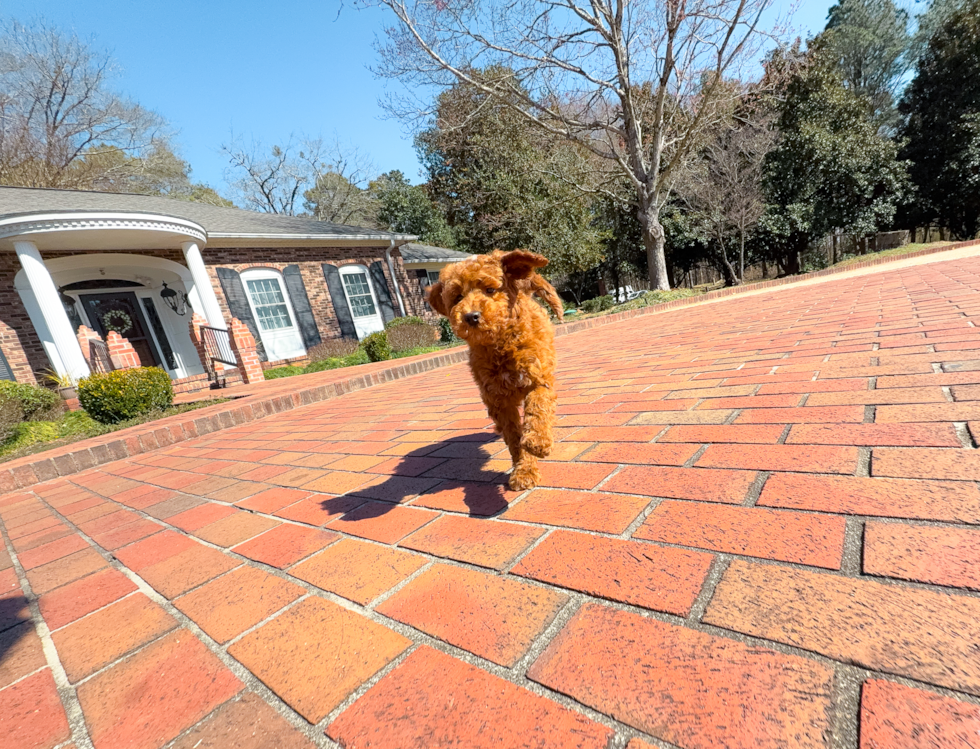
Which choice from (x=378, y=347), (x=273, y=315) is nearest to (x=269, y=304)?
(x=273, y=315)

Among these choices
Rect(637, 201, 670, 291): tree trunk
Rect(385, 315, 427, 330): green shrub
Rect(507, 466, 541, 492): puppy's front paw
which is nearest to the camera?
Rect(507, 466, 541, 492): puppy's front paw

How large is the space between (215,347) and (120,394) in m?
4.12

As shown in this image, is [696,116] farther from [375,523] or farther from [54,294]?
[54,294]

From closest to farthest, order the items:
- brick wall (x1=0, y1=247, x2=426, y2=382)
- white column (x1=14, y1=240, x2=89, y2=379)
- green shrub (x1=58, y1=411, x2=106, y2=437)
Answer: green shrub (x1=58, y1=411, x2=106, y2=437)
white column (x1=14, y1=240, x2=89, y2=379)
brick wall (x1=0, y1=247, x2=426, y2=382)

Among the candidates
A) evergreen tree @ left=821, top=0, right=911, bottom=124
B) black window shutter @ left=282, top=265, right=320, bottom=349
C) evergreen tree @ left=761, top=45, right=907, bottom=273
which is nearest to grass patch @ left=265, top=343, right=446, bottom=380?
black window shutter @ left=282, top=265, right=320, bottom=349

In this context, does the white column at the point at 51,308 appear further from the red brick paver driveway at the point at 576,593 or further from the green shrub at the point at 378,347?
the red brick paver driveway at the point at 576,593

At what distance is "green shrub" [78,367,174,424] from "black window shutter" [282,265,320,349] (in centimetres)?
727

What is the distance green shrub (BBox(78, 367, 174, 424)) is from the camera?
6465mm

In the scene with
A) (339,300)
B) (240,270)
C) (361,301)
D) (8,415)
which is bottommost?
(8,415)

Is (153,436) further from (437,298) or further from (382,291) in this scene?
(382,291)

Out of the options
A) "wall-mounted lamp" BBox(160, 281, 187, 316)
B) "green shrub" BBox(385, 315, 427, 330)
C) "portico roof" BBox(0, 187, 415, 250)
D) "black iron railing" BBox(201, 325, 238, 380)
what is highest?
"portico roof" BBox(0, 187, 415, 250)

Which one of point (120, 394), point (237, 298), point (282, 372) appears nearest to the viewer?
point (120, 394)

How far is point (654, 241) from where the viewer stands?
14.1m

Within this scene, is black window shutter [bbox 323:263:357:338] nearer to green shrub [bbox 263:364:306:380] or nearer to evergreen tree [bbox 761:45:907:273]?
green shrub [bbox 263:364:306:380]
